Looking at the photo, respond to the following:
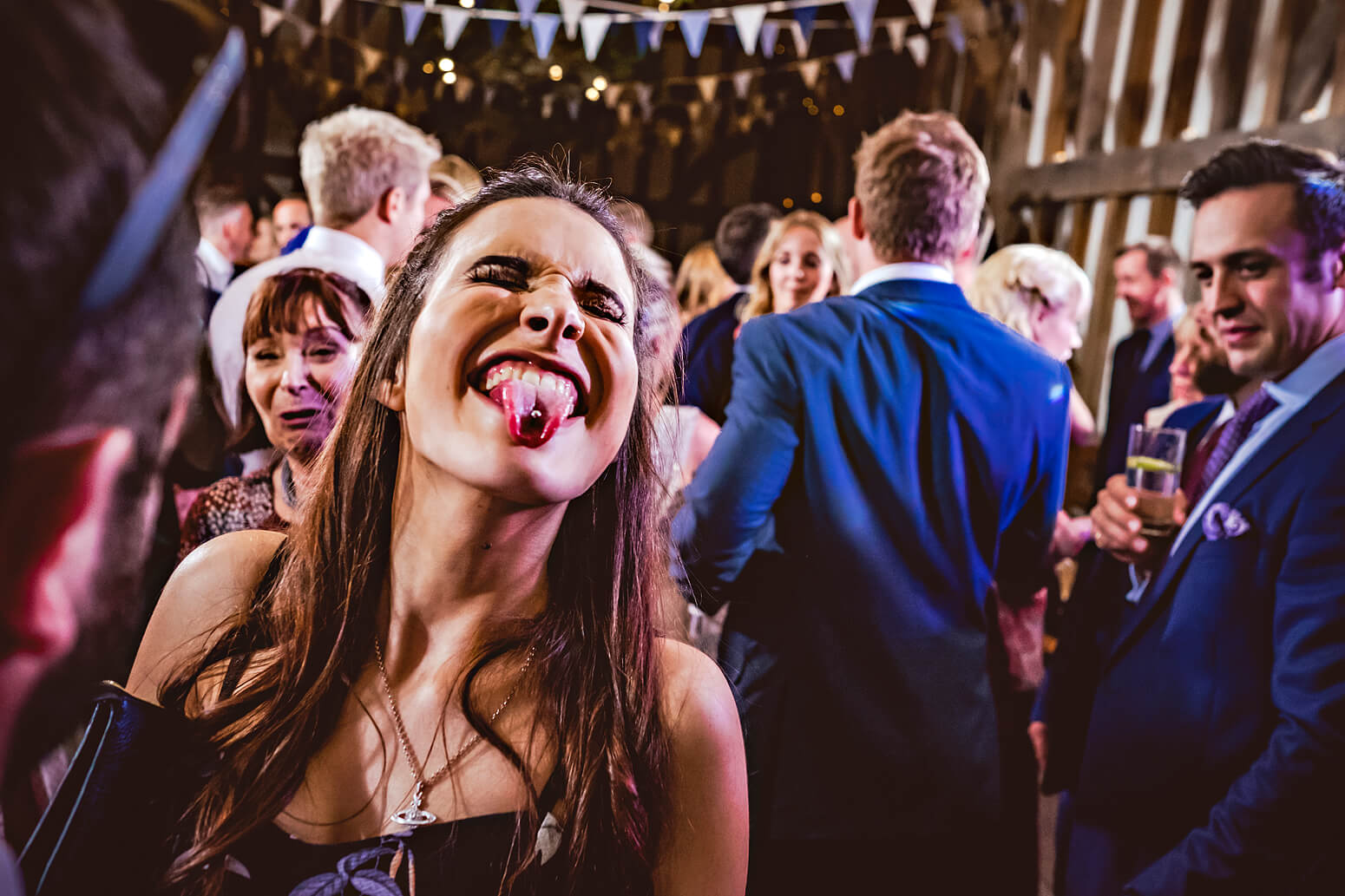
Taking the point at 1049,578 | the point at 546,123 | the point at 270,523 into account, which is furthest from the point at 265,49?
the point at 1049,578

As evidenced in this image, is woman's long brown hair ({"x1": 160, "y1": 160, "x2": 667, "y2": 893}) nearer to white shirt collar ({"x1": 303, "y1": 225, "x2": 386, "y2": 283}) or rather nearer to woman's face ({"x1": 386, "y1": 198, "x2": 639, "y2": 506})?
woman's face ({"x1": 386, "y1": 198, "x2": 639, "y2": 506})

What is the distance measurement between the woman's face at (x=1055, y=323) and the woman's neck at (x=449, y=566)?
264 cm

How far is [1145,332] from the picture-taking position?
3799 mm

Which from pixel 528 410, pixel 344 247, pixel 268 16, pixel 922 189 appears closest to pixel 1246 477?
pixel 922 189

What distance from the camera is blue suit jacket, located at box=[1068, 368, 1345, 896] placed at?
5.05 feet

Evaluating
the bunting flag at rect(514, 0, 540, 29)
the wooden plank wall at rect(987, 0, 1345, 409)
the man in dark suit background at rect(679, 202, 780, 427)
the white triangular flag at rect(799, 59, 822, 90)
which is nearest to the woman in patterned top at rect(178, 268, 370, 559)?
the man in dark suit background at rect(679, 202, 780, 427)

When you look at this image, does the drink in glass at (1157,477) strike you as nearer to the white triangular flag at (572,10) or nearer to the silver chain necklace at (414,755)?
the silver chain necklace at (414,755)

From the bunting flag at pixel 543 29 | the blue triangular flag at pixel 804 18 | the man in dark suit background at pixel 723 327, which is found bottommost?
the man in dark suit background at pixel 723 327

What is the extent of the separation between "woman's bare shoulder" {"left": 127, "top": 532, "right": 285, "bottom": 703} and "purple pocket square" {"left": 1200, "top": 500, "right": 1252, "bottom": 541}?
1630 millimetres

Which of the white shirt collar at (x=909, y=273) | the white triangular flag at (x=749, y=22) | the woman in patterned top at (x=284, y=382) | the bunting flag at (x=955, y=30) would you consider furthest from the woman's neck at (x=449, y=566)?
the bunting flag at (x=955, y=30)

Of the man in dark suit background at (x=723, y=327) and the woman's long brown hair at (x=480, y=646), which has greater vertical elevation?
the man in dark suit background at (x=723, y=327)

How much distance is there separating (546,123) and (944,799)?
848 centimetres

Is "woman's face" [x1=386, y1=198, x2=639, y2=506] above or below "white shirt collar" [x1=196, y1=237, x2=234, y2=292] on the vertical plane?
below

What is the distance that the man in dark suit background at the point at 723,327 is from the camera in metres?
3.27
